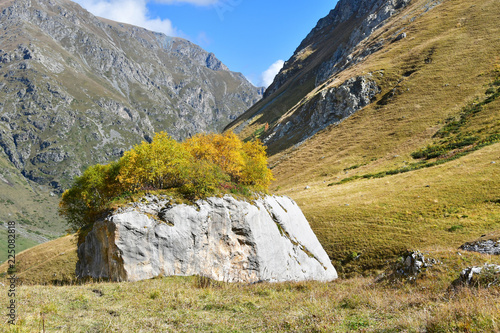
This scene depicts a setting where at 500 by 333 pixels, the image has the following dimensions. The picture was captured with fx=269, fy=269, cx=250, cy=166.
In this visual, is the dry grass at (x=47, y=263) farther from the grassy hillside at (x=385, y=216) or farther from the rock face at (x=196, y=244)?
the rock face at (x=196, y=244)

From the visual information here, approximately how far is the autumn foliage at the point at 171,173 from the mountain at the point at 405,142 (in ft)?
46.6

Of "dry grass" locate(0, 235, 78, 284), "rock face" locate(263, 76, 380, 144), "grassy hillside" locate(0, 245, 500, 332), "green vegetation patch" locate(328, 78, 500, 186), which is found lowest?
"dry grass" locate(0, 235, 78, 284)

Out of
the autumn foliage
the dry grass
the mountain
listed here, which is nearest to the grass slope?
the mountain

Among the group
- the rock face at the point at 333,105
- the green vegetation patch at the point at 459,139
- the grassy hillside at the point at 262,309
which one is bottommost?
the grassy hillside at the point at 262,309

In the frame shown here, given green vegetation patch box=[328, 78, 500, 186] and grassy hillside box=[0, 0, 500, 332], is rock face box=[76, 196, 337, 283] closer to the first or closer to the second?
grassy hillside box=[0, 0, 500, 332]

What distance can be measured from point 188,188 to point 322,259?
58.3 feet

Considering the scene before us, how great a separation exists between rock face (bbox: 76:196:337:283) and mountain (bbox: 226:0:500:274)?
1091cm

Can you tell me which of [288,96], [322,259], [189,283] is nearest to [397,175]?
[322,259]

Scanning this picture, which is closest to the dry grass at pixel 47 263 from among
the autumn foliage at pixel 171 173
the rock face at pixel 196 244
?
the autumn foliage at pixel 171 173

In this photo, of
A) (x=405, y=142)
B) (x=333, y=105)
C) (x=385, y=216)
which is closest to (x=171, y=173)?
(x=385, y=216)

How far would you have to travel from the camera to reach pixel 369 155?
68.4 meters

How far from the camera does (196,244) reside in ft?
67.0

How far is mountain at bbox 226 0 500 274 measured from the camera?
1278 inches

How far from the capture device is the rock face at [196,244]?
18.0 meters
